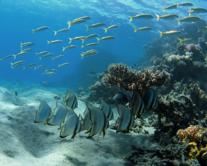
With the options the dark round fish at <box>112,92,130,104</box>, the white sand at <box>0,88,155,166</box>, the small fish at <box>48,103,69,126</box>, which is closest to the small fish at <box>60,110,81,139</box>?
the small fish at <box>48,103,69,126</box>

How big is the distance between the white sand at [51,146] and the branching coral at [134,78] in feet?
5.90

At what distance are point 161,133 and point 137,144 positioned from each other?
797 mm

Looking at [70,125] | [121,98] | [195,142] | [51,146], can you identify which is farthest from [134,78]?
[70,125]

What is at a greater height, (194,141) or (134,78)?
(134,78)

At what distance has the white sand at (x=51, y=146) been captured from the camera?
5977 millimetres

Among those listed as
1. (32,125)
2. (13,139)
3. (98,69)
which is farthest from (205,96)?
(98,69)

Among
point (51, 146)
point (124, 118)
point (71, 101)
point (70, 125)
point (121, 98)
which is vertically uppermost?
point (121, 98)

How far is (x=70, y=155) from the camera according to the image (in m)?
6.24

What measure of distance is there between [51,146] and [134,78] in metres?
3.51

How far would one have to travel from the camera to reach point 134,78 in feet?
30.1

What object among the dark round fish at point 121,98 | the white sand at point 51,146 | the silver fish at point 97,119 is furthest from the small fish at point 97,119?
the dark round fish at point 121,98

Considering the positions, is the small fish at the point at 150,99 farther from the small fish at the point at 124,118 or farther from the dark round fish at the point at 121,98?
the small fish at the point at 124,118

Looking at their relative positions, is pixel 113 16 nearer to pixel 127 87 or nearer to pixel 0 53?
pixel 127 87

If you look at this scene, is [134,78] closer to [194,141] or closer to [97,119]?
[194,141]
